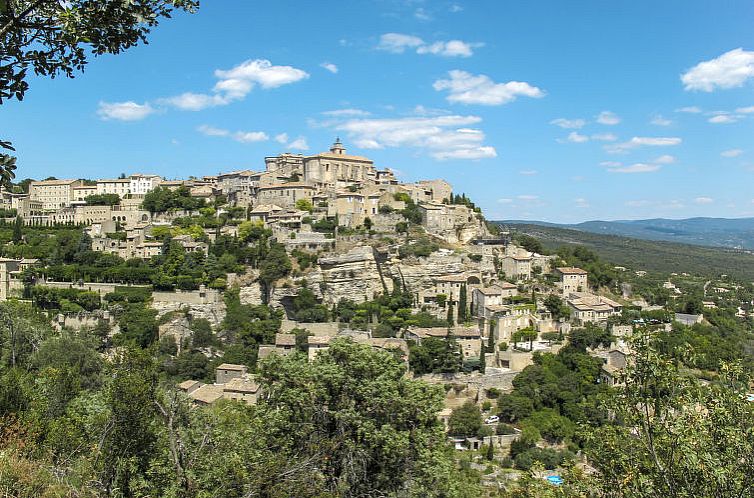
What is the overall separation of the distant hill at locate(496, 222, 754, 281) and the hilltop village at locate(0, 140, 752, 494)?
61.4 metres

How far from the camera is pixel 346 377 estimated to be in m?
12.0

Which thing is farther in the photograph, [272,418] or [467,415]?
[467,415]

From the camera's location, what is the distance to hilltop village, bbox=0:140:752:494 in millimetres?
33156

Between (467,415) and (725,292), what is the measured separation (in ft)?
196

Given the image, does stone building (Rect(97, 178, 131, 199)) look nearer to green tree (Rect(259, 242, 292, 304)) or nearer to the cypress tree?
the cypress tree

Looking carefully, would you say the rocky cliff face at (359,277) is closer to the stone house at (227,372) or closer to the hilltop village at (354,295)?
the hilltop village at (354,295)

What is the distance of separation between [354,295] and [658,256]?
111 m

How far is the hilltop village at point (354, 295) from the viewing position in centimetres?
3316

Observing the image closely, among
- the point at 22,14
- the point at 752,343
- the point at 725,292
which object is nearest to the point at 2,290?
the point at 22,14

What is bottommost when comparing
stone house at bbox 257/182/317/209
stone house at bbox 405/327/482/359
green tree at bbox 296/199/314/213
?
stone house at bbox 405/327/482/359

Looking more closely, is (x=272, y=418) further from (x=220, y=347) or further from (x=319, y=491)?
(x=220, y=347)

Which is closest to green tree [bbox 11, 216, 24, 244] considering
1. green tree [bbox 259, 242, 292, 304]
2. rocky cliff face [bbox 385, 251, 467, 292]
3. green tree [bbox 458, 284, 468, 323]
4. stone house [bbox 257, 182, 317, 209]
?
stone house [bbox 257, 182, 317, 209]

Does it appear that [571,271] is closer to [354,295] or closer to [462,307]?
[462,307]

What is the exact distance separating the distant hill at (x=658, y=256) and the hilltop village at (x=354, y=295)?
202 ft
